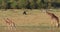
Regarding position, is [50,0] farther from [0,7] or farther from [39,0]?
[0,7]

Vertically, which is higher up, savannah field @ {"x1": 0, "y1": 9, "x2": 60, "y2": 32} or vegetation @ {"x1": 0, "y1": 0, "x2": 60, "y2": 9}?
savannah field @ {"x1": 0, "y1": 9, "x2": 60, "y2": 32}

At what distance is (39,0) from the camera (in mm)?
36250

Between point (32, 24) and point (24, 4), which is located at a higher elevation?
point (32, 24)

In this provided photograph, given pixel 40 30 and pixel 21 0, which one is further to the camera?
pixel 21 0

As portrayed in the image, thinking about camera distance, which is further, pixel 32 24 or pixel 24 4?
pixel 24 4

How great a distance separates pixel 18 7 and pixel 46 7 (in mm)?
3596

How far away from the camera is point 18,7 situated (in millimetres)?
36344

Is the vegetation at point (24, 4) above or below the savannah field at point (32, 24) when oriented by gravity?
below

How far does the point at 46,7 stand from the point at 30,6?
2.10 m

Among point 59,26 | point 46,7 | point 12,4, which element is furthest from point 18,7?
point 59,26

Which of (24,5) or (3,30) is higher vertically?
(3,30)

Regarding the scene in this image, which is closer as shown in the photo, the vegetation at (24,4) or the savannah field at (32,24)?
the savannah field at (32,24)

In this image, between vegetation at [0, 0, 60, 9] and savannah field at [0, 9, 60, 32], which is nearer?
savannah field at [0, 9, 60, 32]

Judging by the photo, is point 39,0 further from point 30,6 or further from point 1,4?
point 1,4
